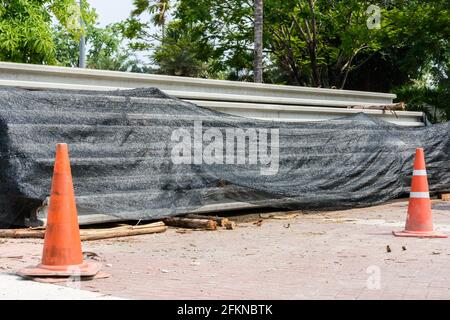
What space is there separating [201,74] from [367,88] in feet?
42.0

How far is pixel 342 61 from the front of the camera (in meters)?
30.2

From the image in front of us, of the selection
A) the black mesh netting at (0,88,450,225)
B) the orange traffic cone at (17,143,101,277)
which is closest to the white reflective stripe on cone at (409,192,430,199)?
the black mesh netting at (0,88,450,225)

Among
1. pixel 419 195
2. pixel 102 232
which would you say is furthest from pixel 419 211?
pixel 102 232

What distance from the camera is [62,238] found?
6.13 meters

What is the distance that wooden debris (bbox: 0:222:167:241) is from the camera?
28.0 ft

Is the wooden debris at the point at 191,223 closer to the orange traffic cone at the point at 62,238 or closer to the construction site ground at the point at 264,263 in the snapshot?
the construction site ground at the point at 264,263

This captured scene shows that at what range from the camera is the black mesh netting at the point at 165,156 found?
882 centimetres

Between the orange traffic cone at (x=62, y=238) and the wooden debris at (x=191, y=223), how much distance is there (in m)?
3.54

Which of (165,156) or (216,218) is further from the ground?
(165,156)

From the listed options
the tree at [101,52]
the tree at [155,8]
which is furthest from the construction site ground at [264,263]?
the tree at [101,52]

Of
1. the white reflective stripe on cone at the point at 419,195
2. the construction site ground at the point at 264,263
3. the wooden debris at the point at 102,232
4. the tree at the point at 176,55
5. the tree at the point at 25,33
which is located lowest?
the construction site ground at the point at 264,263

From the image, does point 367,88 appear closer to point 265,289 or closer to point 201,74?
point 201,74

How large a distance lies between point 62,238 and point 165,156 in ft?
13.3

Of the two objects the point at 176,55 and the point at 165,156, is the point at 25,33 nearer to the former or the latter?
the point at 165,156
